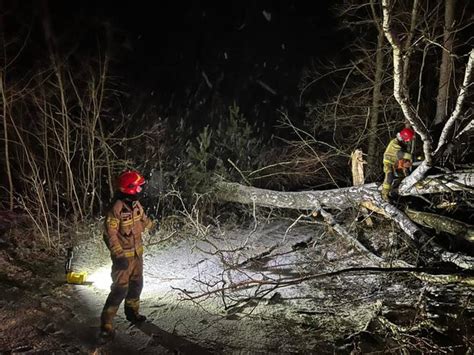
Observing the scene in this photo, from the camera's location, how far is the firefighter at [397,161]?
719 centimetres

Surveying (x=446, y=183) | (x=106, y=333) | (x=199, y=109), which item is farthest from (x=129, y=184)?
(x=199, y=109)

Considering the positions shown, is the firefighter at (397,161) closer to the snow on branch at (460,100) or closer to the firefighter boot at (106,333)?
the snow on branch at (460,100)

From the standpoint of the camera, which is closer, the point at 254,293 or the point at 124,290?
the point at 124,290

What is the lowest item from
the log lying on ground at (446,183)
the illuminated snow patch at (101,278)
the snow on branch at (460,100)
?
the illuminated snow patch at (101,278)

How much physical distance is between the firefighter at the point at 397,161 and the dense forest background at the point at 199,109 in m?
0.78

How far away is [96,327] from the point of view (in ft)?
16.0

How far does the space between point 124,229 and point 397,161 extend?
4946 mm

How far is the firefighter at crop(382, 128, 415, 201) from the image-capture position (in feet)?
23.6

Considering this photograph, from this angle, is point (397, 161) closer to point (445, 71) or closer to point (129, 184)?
point (445, 71)

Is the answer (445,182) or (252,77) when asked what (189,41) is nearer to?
(252,77)

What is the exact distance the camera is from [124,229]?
4586 mm

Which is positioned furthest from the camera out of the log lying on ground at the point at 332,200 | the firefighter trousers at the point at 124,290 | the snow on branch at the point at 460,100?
the log lying on ground at the point at 332,200

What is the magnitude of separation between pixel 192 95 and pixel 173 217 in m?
17.0

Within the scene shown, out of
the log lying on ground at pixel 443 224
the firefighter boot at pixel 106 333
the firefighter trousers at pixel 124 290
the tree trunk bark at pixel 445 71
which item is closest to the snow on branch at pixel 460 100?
the log lying on ground at pixel 443 224
